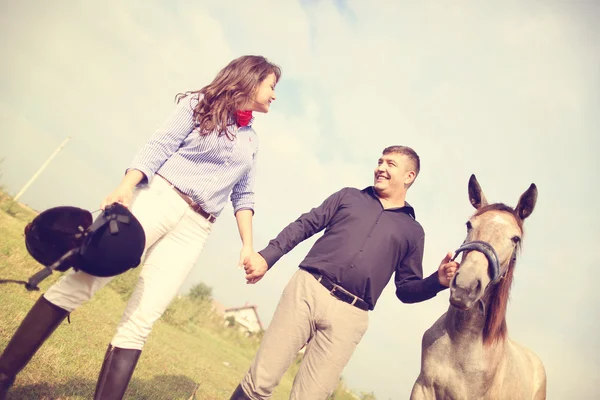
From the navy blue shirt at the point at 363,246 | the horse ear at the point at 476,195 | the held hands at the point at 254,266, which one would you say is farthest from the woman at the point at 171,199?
the horse ear at the point at 476,195

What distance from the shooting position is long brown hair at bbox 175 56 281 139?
2.84 meters

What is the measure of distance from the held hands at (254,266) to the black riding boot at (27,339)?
1386 mm

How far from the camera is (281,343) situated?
125 inches

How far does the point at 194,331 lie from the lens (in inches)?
692

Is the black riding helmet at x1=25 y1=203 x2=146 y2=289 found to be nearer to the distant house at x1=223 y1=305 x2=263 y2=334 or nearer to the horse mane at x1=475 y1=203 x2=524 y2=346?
the horse mane at x1=475 y1=203 x2=524 y2=346

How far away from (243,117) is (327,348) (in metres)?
2.08

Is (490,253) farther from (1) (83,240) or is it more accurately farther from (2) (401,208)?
(1) (83,240)

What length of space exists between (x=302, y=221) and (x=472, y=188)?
199 centimetres

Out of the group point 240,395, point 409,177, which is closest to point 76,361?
point 240,395

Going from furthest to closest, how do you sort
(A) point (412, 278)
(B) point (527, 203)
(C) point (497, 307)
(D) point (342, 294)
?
(A) point (412, 278), (B) point (527, 203), (C) point (497, 307), (D) point (342, 294)

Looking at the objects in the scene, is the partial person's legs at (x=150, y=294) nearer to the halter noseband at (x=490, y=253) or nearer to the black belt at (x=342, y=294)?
the black belt at (x=342, y=294)

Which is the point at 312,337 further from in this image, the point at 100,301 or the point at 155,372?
the point at 100,301

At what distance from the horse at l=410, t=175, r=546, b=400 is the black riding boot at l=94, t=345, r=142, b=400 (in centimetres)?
266

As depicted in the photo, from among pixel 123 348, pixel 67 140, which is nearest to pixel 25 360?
pixel 123 348
